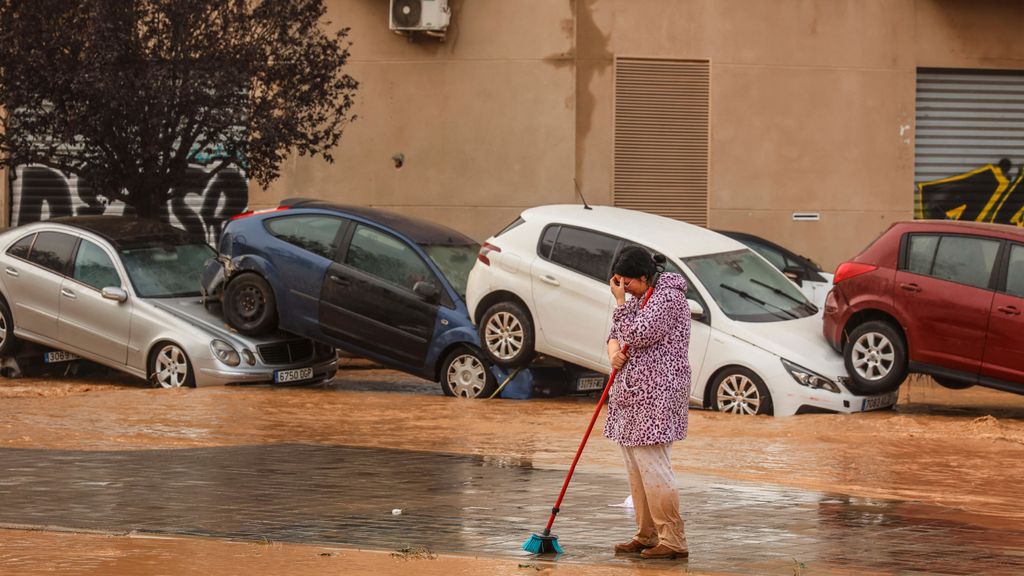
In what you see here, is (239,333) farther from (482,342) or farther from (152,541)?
(152,541)

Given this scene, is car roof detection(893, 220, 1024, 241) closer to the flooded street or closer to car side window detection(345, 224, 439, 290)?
the flooded street

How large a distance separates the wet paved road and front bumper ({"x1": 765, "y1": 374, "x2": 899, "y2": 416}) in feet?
11.2

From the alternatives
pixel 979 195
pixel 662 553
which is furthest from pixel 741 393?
pixel 979 195

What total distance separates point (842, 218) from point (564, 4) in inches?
214

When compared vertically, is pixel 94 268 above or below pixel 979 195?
below

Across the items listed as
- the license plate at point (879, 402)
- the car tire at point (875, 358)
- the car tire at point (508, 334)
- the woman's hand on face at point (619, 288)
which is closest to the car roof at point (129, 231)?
the car tire at point (508, 334)

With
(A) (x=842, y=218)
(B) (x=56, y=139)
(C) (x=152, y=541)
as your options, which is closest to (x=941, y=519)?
(C) (x=152, y=541)

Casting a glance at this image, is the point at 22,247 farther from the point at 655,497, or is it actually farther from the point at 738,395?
the point at 655,497

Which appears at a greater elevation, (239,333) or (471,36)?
(471,36)

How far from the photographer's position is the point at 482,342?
1513cm

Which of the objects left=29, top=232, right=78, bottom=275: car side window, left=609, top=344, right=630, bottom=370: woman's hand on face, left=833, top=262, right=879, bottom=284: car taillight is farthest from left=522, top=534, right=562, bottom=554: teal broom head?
left=29, top=232, right=78, bottom=275: car side window

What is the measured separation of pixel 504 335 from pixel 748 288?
2391mm

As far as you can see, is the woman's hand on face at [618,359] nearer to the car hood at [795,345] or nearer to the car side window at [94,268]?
the car hood at [795,345]

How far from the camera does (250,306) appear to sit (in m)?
15.9
